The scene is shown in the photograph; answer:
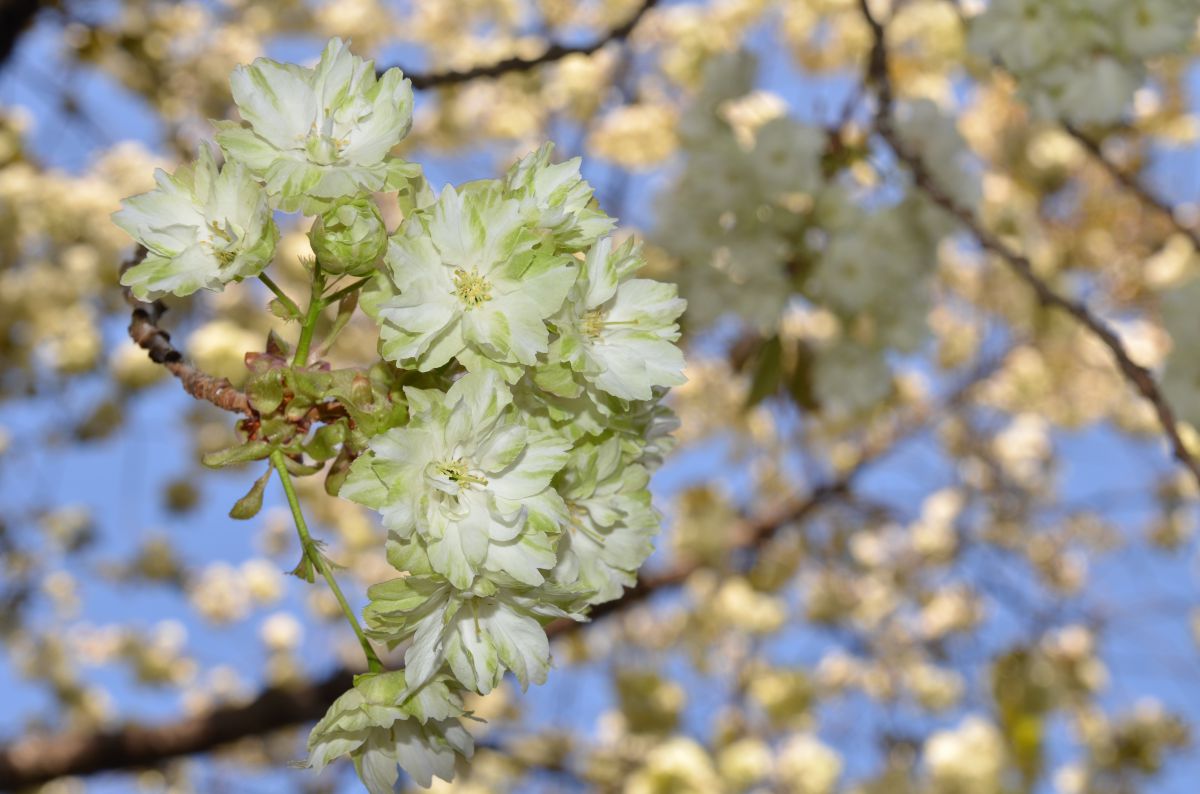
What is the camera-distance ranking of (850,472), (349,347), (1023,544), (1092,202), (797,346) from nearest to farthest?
(797,346)
(850,472)
(349,347)
(1023,544)
(1092,202)

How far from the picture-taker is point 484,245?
2.40ft

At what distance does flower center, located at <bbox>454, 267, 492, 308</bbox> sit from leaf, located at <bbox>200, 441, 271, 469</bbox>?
17 centimetres

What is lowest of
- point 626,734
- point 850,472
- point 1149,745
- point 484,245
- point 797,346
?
point 1149,745

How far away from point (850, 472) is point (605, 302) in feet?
9.11

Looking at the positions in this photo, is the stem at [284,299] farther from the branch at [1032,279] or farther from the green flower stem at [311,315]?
the branch at [1032,279]

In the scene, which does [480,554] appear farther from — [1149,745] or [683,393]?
[1149,745]

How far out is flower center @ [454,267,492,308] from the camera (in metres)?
0.71

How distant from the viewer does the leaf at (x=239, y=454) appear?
28.8 inches

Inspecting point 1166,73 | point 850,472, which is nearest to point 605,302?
point 850,472

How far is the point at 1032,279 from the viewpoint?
1.23 meters

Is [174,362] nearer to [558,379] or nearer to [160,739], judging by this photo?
[558,379]

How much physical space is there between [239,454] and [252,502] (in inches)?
1.9

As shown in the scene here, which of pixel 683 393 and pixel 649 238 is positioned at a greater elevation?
pixel 649 238

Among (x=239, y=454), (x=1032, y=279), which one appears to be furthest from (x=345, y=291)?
(x=1032, y=279)
